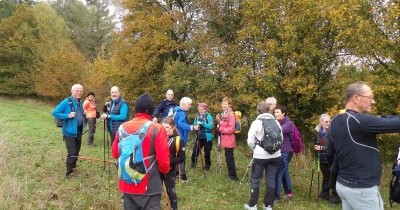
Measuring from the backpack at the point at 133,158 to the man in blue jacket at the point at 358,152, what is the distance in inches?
80.3

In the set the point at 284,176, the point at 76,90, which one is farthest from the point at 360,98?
the point at 76,90

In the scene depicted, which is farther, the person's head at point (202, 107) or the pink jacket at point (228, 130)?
the person's head at point (202, 107)

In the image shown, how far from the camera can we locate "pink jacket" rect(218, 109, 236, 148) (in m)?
8.53

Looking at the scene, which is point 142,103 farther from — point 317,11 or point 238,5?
point 238,5

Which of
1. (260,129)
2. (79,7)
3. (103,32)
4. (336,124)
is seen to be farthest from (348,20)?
(79,7)

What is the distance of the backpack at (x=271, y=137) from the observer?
6137mm

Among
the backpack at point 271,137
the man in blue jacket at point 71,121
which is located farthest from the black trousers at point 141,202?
the man in blue jacket at point 71,121

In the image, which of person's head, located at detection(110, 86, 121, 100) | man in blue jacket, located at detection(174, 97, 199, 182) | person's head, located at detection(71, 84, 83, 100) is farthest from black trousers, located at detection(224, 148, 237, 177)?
person's head, located at detection(71, 84, 83, 100)

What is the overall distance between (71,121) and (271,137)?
4053mm

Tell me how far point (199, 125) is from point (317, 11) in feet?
33.6

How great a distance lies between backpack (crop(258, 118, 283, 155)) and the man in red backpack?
245 centimetres

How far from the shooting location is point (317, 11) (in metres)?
16.3

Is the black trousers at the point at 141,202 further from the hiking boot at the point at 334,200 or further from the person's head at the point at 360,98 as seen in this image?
the hiking boot at the point at 334,200

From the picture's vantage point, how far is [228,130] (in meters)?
8.55
